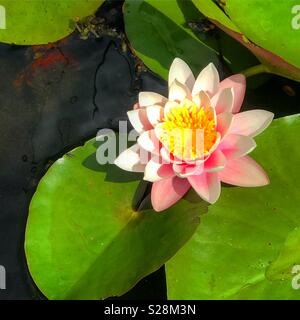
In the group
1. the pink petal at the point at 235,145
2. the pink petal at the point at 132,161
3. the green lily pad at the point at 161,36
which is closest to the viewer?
the pink petal at the point at 235,145

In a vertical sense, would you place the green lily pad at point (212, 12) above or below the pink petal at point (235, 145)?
above

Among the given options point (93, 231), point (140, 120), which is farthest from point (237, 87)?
point (93, 231)

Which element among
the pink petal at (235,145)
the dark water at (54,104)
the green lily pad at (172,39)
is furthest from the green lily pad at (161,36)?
the pink petal at (235,145)

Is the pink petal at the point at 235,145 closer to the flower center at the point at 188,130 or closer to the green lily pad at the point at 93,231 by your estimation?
the flower center at the point at 188,130

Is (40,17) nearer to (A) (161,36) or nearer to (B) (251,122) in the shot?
(A) (161,36)

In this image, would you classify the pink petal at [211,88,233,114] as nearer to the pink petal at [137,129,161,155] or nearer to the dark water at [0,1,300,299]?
the pink petal at [137,129,161,155]

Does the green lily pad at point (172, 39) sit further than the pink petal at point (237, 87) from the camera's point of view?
Yes
